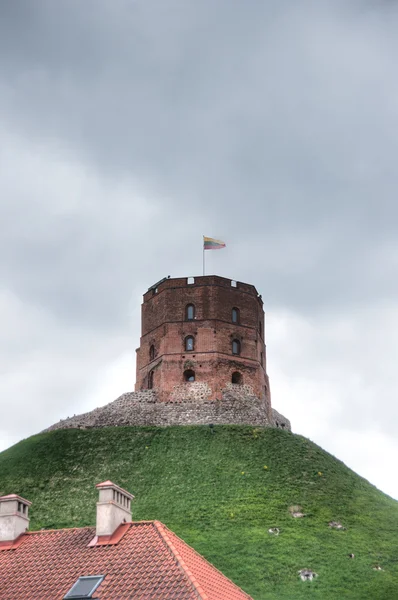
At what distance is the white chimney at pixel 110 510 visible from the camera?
88.2ft

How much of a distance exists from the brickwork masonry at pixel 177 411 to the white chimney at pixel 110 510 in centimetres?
3503

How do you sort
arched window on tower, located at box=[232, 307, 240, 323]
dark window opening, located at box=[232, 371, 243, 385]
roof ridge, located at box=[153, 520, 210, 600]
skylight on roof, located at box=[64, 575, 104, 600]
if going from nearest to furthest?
1. roof ridge, located at box=[153, 520, 210, 600]
2. skylight on roof, located at box=[64, 575, 104, 600]
3. dark window opening, located at box=[232, 371, 243, 385]
4. arched window on tower, located at box=[232, 307, 240, 323]

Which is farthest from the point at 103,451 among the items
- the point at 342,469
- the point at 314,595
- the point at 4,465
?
the point at 314,595

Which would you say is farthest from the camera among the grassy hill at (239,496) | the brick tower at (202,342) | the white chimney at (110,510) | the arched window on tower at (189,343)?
the arched window on tower at (189,343)

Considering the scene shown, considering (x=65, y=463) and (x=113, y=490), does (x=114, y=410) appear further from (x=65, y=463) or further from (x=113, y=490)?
(x=113, y=490)

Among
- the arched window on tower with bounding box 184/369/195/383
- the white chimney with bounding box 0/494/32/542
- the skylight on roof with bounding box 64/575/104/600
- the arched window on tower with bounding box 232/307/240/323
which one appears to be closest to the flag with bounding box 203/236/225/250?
the arched window on tower with bounding box 232/307/240/323

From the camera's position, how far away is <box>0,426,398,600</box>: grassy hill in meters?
41.9

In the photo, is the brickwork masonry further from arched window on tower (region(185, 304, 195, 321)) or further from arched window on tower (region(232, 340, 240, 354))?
arched window on tower (region(185, 304, 195, 321))

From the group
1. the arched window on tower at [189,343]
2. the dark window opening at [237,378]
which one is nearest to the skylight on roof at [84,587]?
the dark window opening at [237,378]

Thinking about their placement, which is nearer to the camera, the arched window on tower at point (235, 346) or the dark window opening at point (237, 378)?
the dark window opening at point (237, 378)

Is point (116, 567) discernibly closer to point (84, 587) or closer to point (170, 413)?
point (84, 587)

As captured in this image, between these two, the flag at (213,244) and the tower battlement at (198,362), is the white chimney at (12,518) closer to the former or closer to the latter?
the tower battlement at (198,362)

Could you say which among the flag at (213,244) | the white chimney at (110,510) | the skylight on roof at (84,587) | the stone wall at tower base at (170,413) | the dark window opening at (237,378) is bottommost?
the skylight on roof at (84,587)

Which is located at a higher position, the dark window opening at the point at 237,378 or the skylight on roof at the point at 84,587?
the dark window opening at the point at 237,378
